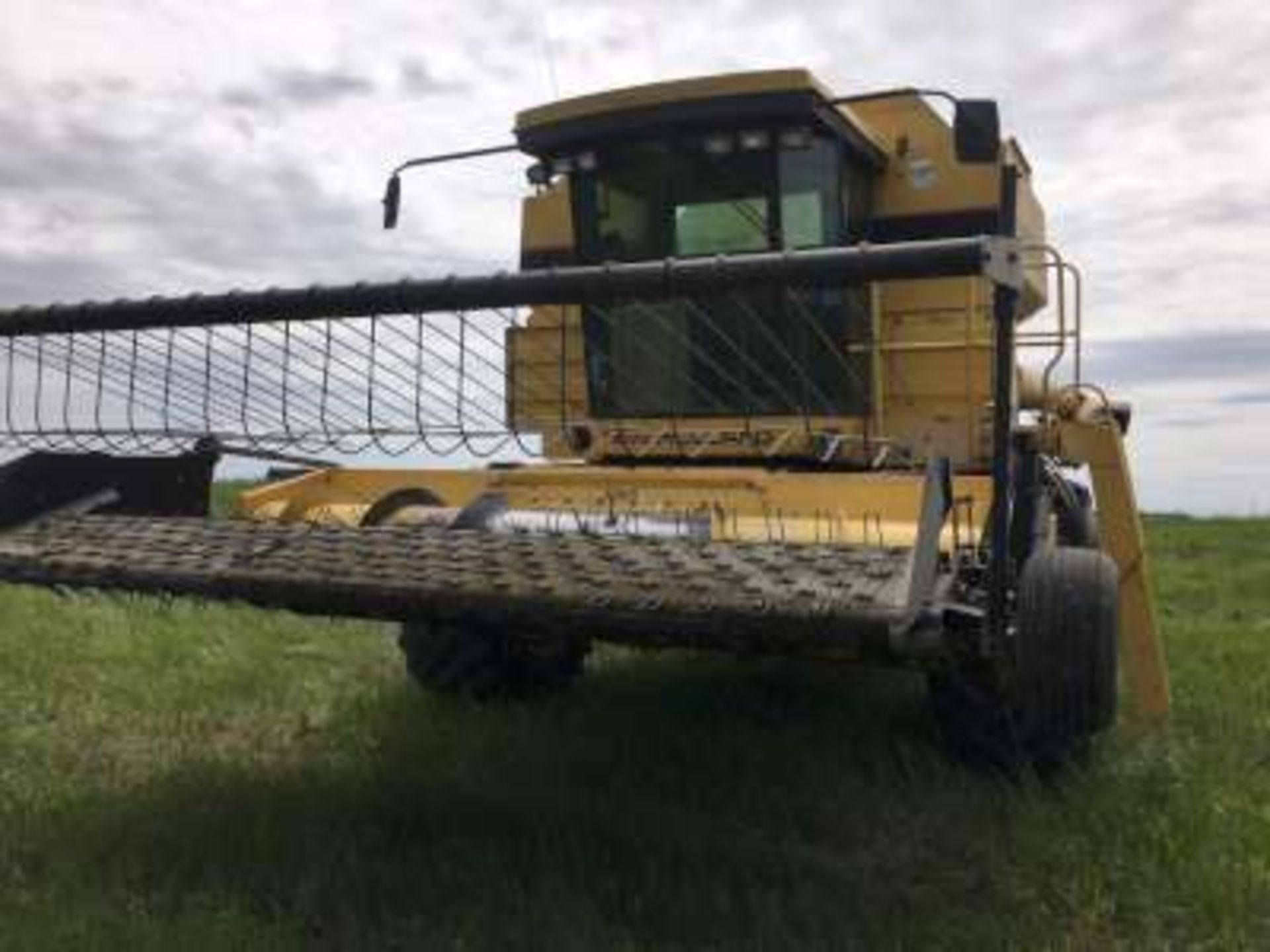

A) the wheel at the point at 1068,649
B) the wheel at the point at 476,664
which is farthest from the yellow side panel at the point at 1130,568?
the wheel at the point at 1068,649

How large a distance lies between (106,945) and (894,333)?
3.77 metres

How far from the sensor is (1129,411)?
7.31 metres

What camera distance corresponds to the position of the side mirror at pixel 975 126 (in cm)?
435

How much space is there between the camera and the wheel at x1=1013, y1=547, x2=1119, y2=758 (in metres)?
2.74

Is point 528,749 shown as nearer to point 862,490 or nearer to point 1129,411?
point 862,490

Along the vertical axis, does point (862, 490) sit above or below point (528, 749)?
above

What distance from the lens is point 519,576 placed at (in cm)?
308

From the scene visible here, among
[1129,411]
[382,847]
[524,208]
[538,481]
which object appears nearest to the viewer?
[382,847]

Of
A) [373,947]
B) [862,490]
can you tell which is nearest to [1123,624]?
[862,490]

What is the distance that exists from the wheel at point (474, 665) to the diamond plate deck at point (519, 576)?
153cm

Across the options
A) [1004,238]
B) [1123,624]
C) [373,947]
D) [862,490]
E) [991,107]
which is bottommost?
[373,947]

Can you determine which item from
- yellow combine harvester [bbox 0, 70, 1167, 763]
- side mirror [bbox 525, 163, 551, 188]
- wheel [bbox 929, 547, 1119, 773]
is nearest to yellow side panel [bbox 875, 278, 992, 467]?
yellow combine harvester [bbox 0, 70, 1167, 763]

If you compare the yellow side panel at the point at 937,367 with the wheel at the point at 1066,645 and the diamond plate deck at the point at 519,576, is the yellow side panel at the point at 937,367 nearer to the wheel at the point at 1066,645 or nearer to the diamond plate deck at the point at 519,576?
the diamond plate deck at the point at 519,576

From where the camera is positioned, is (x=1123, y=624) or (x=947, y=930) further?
(x=1123, y=624)
